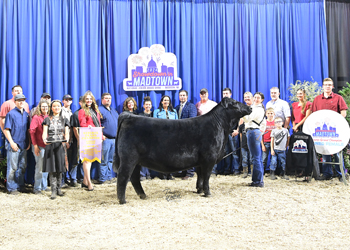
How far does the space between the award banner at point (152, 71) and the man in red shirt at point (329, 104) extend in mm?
2436

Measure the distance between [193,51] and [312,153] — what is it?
280cm

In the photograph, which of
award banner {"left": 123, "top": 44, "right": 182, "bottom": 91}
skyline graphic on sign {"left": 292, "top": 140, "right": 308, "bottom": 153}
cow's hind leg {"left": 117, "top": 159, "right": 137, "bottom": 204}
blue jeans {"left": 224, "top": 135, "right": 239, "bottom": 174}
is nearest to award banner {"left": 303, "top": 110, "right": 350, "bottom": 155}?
skyline graphic on sign {"left": 292, "top": 140, "right": 308, "bottom": 153}

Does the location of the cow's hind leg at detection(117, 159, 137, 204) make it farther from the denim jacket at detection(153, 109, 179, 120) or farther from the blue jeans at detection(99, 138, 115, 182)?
the denim jacket at detection(153, 109, 179, 120)

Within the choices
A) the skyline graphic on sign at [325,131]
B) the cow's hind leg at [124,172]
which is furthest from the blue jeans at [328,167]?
the cow's hind leg at [124,172]

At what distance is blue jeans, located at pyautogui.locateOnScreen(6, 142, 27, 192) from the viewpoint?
14.6 ft

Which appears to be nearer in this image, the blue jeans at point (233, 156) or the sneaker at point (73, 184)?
the sneaker at point (73, 184)

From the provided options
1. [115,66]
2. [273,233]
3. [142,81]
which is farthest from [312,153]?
[115,66]

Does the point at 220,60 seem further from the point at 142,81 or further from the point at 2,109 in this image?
the point at 2,109

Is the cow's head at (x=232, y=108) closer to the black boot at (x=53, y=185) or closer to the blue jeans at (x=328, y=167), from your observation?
the blue jeans at (x=328, y=167)

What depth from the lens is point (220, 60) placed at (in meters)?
6.16

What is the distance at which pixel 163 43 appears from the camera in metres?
5.98

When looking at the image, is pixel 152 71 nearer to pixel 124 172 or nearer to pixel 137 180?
pixel 137 180

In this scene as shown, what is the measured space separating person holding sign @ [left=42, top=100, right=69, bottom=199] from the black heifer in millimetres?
908

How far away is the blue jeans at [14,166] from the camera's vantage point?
14.6 feet
